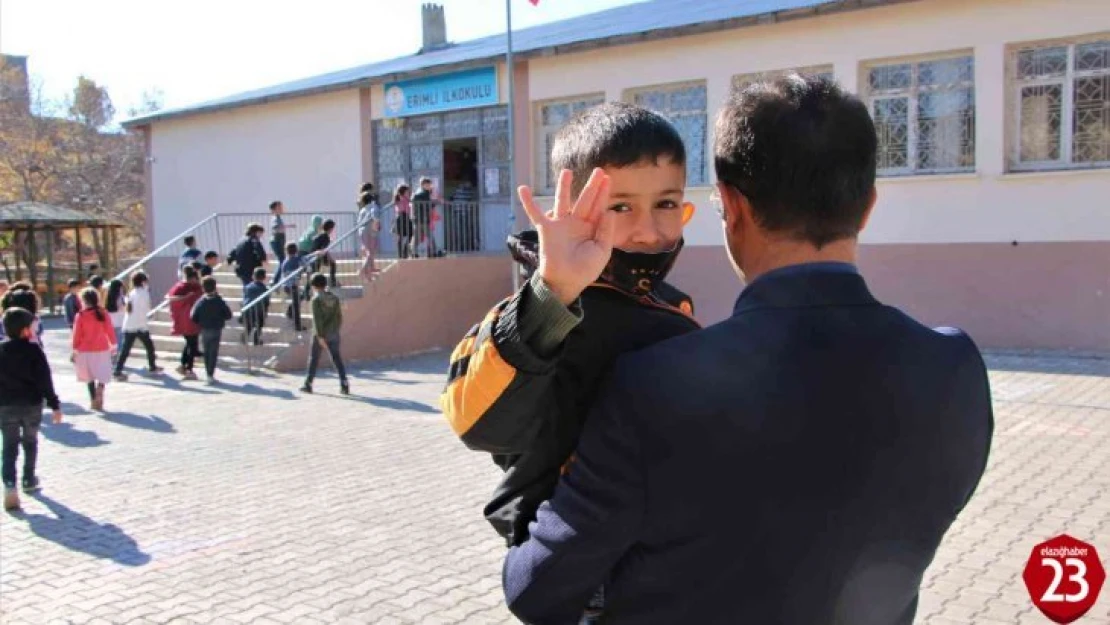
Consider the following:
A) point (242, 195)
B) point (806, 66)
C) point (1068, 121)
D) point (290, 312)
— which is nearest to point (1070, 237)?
point (1068, 121)

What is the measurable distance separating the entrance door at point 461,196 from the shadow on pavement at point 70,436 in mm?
8814

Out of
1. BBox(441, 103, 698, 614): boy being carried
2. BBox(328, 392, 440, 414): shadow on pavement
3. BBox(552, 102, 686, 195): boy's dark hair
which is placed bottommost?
BBox(328, 392, 440, 414): shadow on pavement

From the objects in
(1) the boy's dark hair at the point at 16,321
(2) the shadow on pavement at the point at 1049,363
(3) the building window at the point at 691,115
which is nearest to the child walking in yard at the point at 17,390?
(1) the boy's dark hair at the point at 16,321

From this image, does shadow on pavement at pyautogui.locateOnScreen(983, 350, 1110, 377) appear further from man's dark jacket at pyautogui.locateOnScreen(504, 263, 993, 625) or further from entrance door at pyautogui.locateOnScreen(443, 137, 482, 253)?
man's dark jacket at pyautogui.locateOnScreen(504, 263, 993, 625)

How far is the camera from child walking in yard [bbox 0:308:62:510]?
23.1 ft

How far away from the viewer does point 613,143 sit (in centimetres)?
178

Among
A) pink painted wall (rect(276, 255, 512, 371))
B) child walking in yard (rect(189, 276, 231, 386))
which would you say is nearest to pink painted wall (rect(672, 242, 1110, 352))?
pink painted wall (rect(276, 255, 512, 371))

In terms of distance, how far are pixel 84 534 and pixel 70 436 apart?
396cm

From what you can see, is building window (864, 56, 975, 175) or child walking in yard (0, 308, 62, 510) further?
building window (864, 56, 975, 175)

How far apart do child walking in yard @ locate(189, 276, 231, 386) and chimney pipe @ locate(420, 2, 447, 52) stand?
13746 mm

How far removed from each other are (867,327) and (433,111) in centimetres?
1874

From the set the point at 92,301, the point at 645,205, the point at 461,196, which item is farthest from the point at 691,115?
the point at 645,205

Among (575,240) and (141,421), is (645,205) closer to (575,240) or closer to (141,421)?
(575,240)

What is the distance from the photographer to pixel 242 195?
74.8 feet
